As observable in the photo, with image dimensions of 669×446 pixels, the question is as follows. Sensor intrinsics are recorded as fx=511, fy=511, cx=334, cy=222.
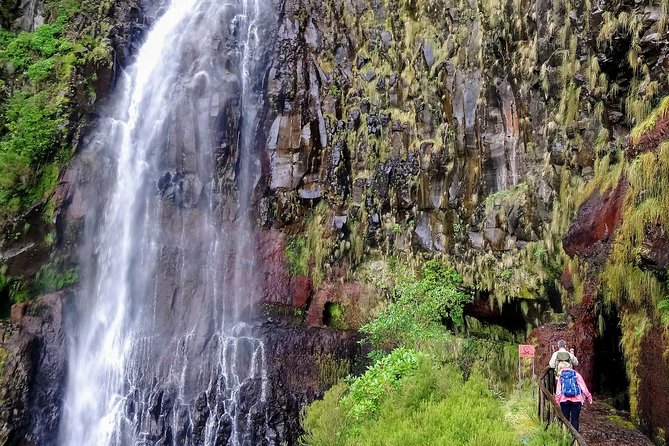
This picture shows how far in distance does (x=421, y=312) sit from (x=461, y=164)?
442 centimetres

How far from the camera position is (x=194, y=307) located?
16.5 meters

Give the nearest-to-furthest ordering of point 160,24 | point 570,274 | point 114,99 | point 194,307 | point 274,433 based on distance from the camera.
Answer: point 570,274 → point 274,433 → point 194,307 → point 114,99 → point 160,24

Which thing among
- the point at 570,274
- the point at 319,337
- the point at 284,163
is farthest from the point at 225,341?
the point at 570,274

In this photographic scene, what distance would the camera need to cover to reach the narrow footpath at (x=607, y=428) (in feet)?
24.1

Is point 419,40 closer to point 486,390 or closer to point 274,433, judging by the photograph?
point 486,390

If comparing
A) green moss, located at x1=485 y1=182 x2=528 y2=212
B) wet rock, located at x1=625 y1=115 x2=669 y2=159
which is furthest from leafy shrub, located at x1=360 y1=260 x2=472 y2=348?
wet rock, located at x1=625 y1=115 x2=669 y2=159

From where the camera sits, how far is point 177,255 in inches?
679

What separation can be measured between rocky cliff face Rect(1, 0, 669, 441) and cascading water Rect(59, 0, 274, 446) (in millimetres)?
856

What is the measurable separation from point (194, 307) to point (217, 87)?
8.06 metres

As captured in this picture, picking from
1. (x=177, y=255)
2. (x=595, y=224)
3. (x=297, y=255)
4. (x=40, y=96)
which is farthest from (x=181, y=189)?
(x=595, y=224)

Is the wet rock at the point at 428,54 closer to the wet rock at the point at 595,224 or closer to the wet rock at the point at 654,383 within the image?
the wet rock at the point at 595,224

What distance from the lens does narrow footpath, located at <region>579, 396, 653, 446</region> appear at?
7336 millimetres

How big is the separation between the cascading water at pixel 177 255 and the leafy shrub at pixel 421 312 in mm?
3840

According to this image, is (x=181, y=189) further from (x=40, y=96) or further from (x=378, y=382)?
(x=378, y=382)
